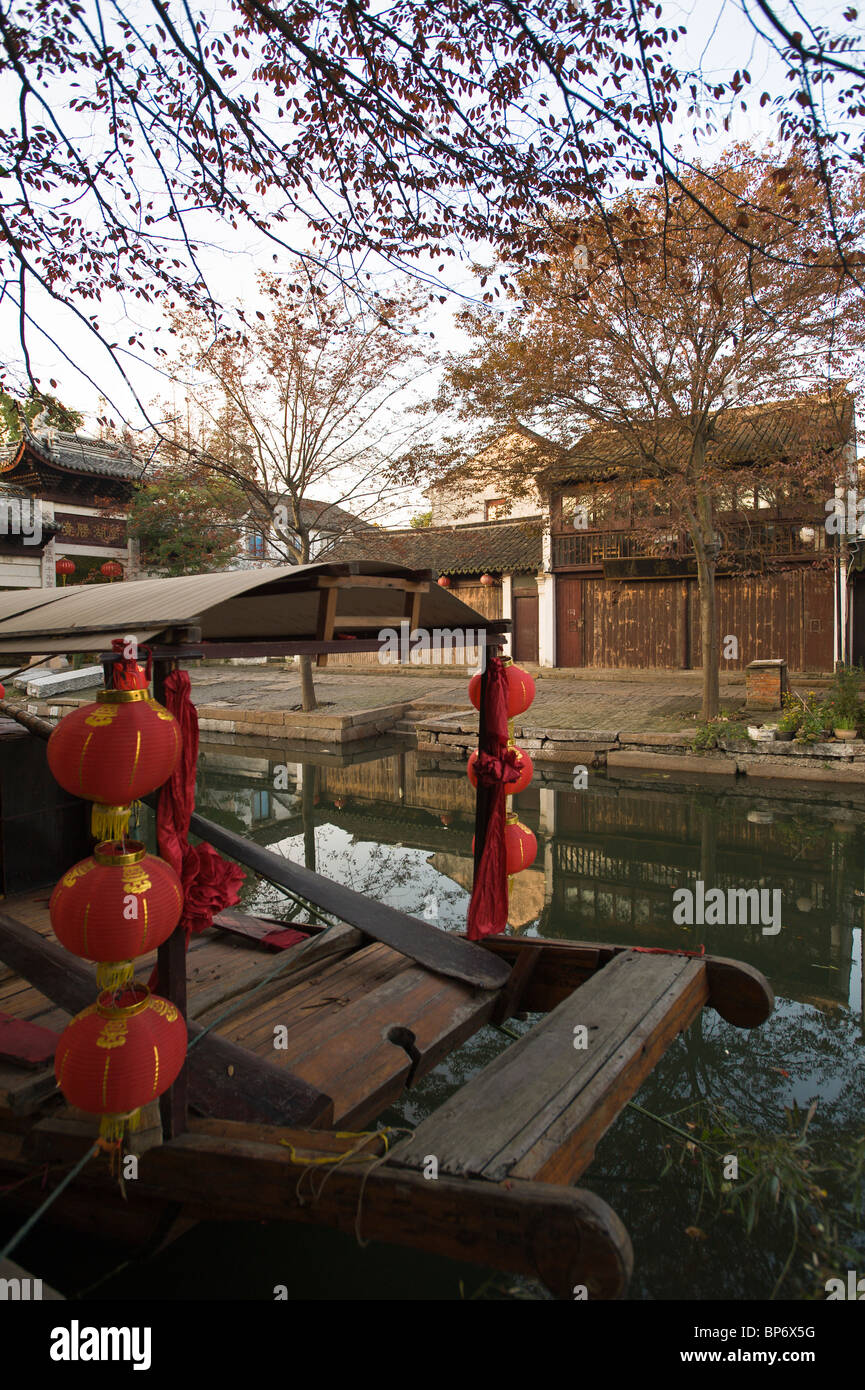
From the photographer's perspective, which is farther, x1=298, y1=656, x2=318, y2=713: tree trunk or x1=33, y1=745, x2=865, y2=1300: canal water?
x1=298, y1=656, x2=318, y2=713: tree trunk

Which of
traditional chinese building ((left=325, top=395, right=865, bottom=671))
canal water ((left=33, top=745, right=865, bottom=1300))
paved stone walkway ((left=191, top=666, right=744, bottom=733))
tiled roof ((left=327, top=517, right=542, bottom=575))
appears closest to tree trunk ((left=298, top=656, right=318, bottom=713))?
paved stone walkway ((left=191, top=666, right=744, bottom=733))

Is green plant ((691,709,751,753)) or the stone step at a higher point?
the stone step

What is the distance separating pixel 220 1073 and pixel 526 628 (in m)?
19.3

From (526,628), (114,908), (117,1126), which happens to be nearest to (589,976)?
(117,1126)

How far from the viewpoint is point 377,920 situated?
410 cm

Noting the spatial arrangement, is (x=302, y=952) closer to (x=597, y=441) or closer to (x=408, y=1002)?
(x=408, y=1002)

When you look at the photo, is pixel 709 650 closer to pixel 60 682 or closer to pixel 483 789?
pixel 483 789

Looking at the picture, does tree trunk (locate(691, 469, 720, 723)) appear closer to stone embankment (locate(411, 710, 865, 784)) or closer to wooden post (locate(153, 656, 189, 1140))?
stone embankment (locate(411, 710, 865, 784))

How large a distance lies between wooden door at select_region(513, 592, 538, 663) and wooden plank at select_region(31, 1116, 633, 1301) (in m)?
19.3

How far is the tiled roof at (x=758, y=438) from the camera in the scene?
1081cm

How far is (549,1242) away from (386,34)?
4.80 m

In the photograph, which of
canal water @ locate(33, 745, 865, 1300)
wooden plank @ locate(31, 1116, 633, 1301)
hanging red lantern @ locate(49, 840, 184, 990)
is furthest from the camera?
canal water @ locate(33, 745, 865, 1300)

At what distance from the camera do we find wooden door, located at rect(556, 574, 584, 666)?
20469mm

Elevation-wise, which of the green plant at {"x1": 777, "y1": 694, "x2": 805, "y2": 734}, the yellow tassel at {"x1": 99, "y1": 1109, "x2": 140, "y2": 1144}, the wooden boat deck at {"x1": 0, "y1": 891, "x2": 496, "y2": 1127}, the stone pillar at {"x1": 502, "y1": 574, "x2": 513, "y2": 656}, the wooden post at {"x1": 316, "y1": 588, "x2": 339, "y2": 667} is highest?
the stone pillar at {"x1": 502, "y1": 574, "x2": 513, "y2": 656}
